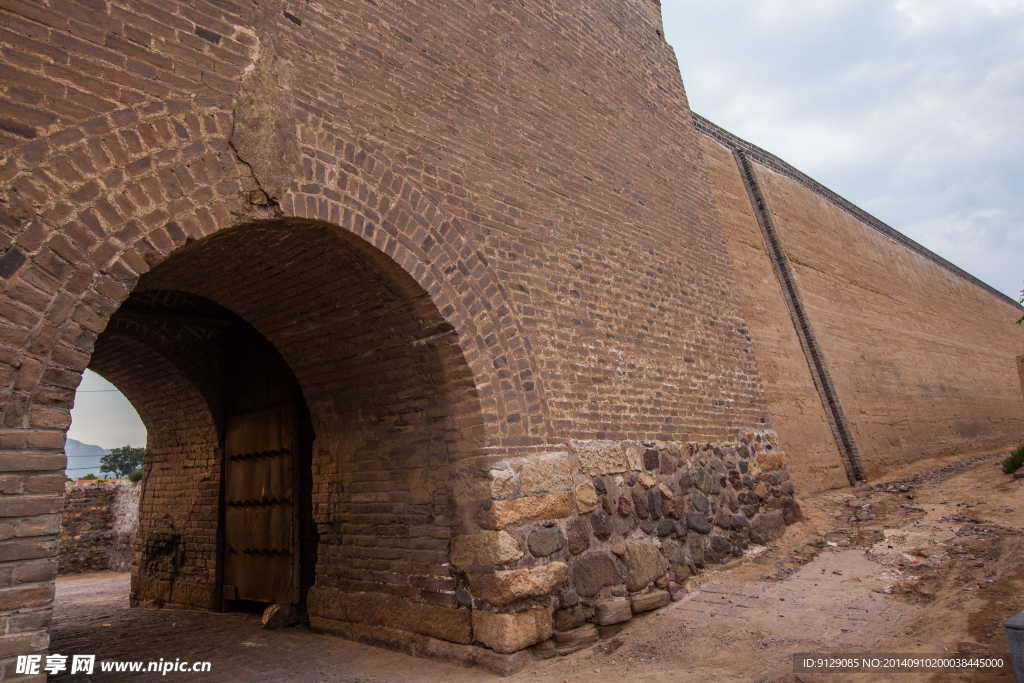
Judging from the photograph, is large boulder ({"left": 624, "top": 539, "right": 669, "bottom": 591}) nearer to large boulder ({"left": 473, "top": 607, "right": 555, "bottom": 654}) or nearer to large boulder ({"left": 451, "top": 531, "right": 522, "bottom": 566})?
large boulder ({"left": 473, "top": 607, "right": 555, "bottom": 654})

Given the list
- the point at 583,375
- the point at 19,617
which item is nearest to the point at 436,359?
the point at 583,375

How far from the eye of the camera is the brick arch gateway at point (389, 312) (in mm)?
2727

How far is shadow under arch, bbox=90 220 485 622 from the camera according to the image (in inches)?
162

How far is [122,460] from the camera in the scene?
104ft

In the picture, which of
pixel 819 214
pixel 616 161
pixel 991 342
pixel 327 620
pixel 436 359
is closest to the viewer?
pixel 436 359

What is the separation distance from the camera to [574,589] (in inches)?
175

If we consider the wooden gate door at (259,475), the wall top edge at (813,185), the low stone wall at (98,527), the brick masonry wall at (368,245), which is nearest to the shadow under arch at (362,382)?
the brick masonry wall at (368,245)

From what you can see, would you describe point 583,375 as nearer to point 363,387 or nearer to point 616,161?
point 363,387

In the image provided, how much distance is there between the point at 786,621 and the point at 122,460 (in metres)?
35.4

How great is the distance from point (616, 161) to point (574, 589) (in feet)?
14.4

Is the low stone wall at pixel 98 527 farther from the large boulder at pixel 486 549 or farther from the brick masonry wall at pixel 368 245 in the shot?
the large boulder at pixel 486 549

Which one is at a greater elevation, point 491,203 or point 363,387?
point 491,203

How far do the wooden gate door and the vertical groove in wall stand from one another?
822 cm

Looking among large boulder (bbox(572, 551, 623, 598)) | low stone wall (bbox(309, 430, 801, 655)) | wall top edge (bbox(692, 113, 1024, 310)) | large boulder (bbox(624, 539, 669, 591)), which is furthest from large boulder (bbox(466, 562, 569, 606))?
wall top edge (bbox(692, 113, 1024, 310))
